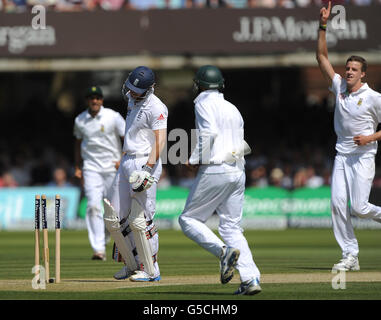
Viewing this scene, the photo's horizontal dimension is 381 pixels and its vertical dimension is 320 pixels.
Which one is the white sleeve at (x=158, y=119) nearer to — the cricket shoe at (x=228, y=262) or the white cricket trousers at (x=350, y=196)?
the cricket shoe at (x=228, y=262)

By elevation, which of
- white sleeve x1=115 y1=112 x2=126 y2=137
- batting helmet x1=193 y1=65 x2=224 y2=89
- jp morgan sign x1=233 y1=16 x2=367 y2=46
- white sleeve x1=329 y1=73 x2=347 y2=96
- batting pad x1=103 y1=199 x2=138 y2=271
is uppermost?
jp morgan sign x1=233 y1=16 x2=367 y2=46

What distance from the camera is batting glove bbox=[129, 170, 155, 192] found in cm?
979

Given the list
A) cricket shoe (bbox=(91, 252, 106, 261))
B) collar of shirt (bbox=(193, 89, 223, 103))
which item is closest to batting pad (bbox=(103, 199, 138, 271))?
collar of shirt (bbox=(193, 89, 223, 103))

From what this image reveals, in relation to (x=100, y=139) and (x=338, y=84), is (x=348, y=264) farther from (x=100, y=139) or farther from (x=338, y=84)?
(x=100, y=139)

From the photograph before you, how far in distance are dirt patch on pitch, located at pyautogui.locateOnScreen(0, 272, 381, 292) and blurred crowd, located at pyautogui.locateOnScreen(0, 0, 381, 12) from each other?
13.7 m

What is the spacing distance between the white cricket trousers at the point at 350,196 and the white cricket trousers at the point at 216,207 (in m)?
2.99

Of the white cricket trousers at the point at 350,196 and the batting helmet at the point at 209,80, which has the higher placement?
the batting helmet at the point at 209,80

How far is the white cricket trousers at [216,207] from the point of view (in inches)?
347

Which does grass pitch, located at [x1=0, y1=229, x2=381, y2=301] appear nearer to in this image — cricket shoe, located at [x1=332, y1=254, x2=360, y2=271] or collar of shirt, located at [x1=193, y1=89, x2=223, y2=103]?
cricket shoe, located at [x1=332, y1=254, x2=360, y2=271]

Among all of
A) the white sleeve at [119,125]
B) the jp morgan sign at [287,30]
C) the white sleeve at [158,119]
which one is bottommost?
the white sleeve at [158,119]

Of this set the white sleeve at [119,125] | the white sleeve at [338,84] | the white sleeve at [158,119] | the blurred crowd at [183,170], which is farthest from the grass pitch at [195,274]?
the blurred crowd at [183,170]
